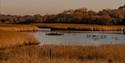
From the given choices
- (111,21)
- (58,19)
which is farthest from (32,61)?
(58,19)

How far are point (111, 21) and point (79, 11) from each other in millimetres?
41875

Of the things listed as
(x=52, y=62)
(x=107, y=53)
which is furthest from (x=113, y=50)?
(x=52, y=62)

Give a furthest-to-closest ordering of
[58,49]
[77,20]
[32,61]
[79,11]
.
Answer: [79,11] → [77,20] → [58,49] → [32,61]

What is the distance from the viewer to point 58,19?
13812 cm


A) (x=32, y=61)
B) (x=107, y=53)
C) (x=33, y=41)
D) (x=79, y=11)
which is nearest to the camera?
(x=32, y=61)

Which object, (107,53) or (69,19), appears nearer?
(107,53)

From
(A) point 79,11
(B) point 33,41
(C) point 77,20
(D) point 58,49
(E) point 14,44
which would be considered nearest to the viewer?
(D) point 58,49

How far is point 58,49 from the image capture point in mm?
23078

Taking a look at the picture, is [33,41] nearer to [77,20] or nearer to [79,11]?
[77,20]

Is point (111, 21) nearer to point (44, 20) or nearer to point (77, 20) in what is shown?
point (77, 20)

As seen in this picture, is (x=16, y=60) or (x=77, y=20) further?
(x=77, y=20)

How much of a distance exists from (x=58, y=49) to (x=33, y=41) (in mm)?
9682

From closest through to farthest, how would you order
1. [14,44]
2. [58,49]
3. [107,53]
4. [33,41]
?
[107,53]
[58,49]
[14,44]
[33,41]

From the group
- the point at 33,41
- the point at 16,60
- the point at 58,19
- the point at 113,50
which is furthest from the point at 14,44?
the point at 58,19
